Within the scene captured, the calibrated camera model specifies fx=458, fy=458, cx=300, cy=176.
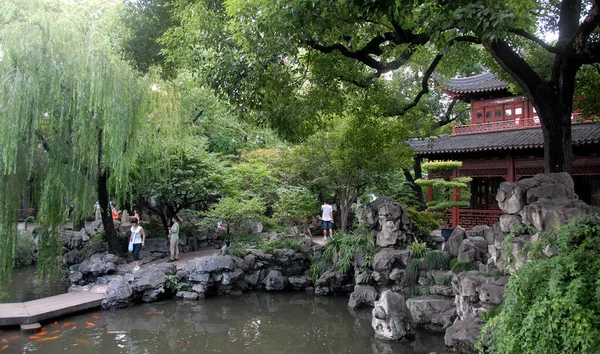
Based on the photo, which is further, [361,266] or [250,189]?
[250,189]

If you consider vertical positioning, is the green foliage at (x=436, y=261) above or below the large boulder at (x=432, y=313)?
above

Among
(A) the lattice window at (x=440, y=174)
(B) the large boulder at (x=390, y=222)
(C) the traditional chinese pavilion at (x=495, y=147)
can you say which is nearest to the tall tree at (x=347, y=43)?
(B) the large boulder at (x=390, y=222)

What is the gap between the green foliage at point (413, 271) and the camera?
870 centimetres

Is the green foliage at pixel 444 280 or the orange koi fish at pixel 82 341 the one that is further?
the green foliage at pixel 444 280

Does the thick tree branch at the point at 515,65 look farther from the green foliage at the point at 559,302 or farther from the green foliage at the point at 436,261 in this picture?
the green foliage at the point at 436,261

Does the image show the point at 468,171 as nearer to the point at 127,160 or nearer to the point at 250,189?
the point at 250,189

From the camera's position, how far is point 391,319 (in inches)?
275

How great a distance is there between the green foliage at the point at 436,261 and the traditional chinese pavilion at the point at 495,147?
14.6ft

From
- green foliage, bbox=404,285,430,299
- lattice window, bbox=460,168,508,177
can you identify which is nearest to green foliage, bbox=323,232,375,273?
green foliage, bbox=404,285,430,299

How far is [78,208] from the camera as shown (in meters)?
8.84

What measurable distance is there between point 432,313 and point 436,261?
123cm

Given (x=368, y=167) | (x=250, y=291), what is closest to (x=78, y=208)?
(x=250, y=291)

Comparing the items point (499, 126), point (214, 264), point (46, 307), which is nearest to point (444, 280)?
point (214, 264)

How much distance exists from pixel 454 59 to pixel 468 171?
5.85 meters
